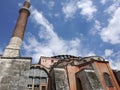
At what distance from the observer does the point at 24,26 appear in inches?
799

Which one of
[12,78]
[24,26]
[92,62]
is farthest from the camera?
[24,26]

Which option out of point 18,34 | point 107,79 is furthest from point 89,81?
point 18,34

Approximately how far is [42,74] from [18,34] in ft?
18.0

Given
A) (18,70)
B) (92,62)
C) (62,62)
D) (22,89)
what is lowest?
(22,89)

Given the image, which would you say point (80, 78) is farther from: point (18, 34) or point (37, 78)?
point (18, 34)

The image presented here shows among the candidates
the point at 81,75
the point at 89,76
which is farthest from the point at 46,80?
the point at 89,76

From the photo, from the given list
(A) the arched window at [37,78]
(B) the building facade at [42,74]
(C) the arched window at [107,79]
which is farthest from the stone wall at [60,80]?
(C) the arched window at [107,79]

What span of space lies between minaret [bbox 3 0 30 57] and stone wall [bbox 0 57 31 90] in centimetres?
288

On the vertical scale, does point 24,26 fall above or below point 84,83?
above

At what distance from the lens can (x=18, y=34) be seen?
62.3ft

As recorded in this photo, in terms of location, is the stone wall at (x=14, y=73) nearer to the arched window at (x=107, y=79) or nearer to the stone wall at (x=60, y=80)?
the stone wall at (x=60, y=80)

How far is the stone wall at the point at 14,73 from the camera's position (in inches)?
470

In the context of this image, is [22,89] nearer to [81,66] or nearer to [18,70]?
[18,70]

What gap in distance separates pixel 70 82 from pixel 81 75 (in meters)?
1.30
